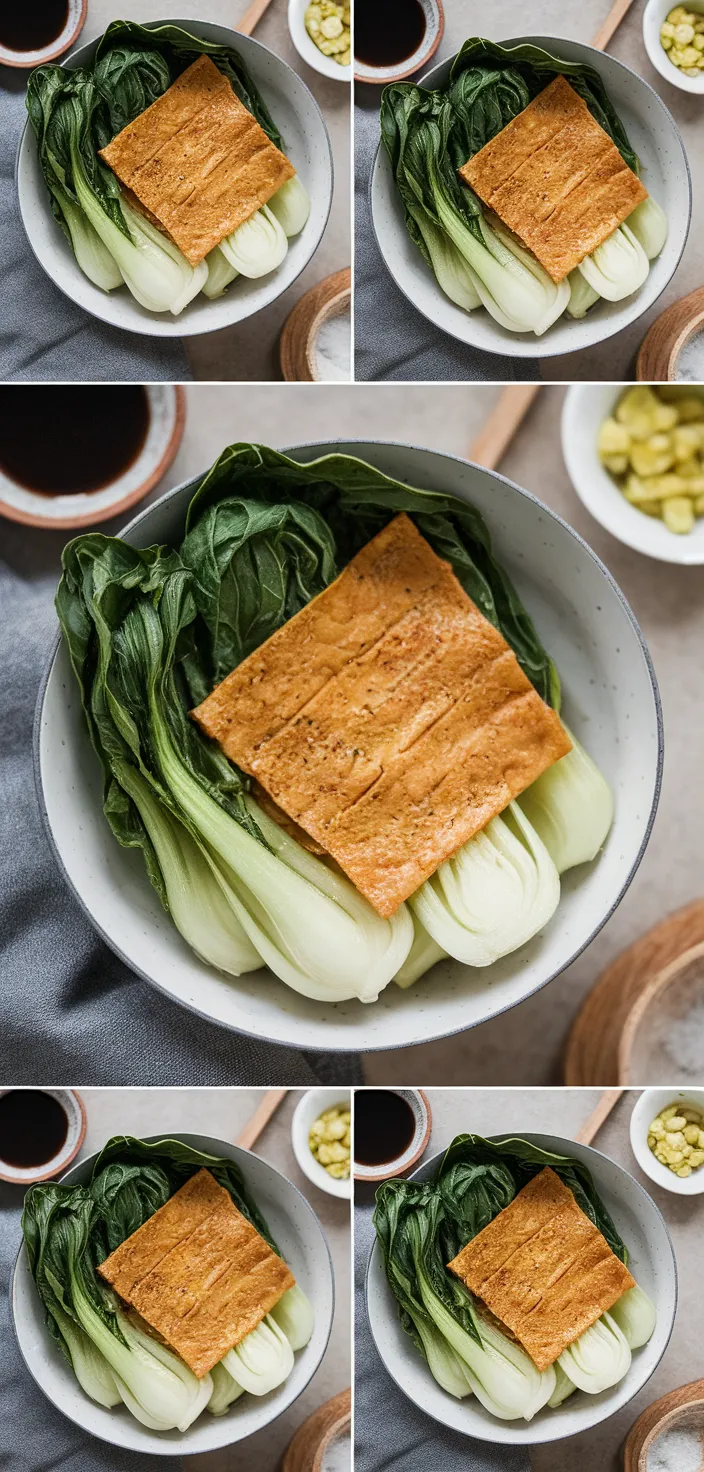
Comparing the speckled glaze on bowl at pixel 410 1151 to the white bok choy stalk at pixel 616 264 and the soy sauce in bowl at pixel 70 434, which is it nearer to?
the soy sauce in bowl at pixel 70 434

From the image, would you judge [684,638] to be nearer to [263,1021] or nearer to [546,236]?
[546,236]

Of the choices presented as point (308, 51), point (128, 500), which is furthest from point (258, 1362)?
point (308, 51)

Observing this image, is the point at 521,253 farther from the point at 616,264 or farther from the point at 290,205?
the point at 290,205

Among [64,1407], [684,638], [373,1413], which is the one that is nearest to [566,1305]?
[373,1413]

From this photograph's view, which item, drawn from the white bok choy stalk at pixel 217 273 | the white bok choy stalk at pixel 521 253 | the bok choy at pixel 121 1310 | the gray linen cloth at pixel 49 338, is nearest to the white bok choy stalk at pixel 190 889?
the bok choy at pixel 121 1310

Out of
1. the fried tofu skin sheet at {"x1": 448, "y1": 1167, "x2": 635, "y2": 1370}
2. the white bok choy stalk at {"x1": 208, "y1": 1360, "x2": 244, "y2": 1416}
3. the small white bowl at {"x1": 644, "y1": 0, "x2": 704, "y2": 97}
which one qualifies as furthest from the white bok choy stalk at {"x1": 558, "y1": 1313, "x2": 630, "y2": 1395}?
the small white bowl at {"x1": 644, "y1": 0, "x2": 704, "y2": 97}
